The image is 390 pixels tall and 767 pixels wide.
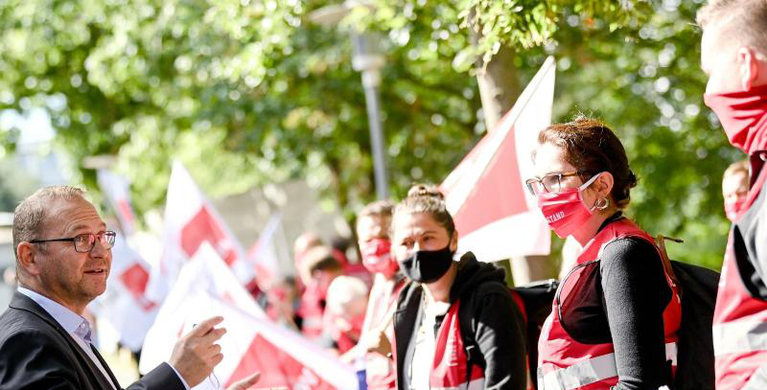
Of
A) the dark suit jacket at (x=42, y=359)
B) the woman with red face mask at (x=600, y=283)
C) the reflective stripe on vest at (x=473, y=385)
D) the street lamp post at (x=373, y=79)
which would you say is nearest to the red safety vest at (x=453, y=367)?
the reflective stripe on vest at (x=473, y=385)

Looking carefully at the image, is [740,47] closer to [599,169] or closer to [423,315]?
[599,169]

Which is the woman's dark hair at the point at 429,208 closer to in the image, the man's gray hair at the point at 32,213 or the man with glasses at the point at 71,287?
the man with glasses at the point at 71,287

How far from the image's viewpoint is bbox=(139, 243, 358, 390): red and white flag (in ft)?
17.6

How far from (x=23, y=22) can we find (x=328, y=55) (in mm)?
6156

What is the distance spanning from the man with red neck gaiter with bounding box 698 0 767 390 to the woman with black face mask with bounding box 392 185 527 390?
147 centimetres

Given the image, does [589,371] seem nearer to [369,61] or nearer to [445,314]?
[445,314]

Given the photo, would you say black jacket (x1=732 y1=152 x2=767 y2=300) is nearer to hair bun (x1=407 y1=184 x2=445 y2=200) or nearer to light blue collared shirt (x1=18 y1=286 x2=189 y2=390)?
light blue collared shirt (x1=18 y1=286 x2=189 y2=390)

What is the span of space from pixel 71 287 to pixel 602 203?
6.60 feet

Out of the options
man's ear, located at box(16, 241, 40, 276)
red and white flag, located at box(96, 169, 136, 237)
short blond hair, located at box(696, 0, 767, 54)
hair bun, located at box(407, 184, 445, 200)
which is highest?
red and white flag, located at box(96, 169, 136, 237)

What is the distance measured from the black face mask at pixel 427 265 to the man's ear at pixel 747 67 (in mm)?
2100

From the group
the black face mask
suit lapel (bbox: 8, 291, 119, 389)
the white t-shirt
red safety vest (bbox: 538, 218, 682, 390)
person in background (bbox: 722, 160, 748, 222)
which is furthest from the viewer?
person in background (bbox: 722, 160, 748, 222)

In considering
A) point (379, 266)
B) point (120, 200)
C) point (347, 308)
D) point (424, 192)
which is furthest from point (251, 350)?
point (120, 200)

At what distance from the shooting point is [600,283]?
10.2 ft

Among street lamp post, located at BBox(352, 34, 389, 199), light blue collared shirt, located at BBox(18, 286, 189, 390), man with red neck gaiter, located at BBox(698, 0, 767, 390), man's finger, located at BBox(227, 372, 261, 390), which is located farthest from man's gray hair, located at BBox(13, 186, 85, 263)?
street lamp post, located at BBox(352, 34, 389, 199)
